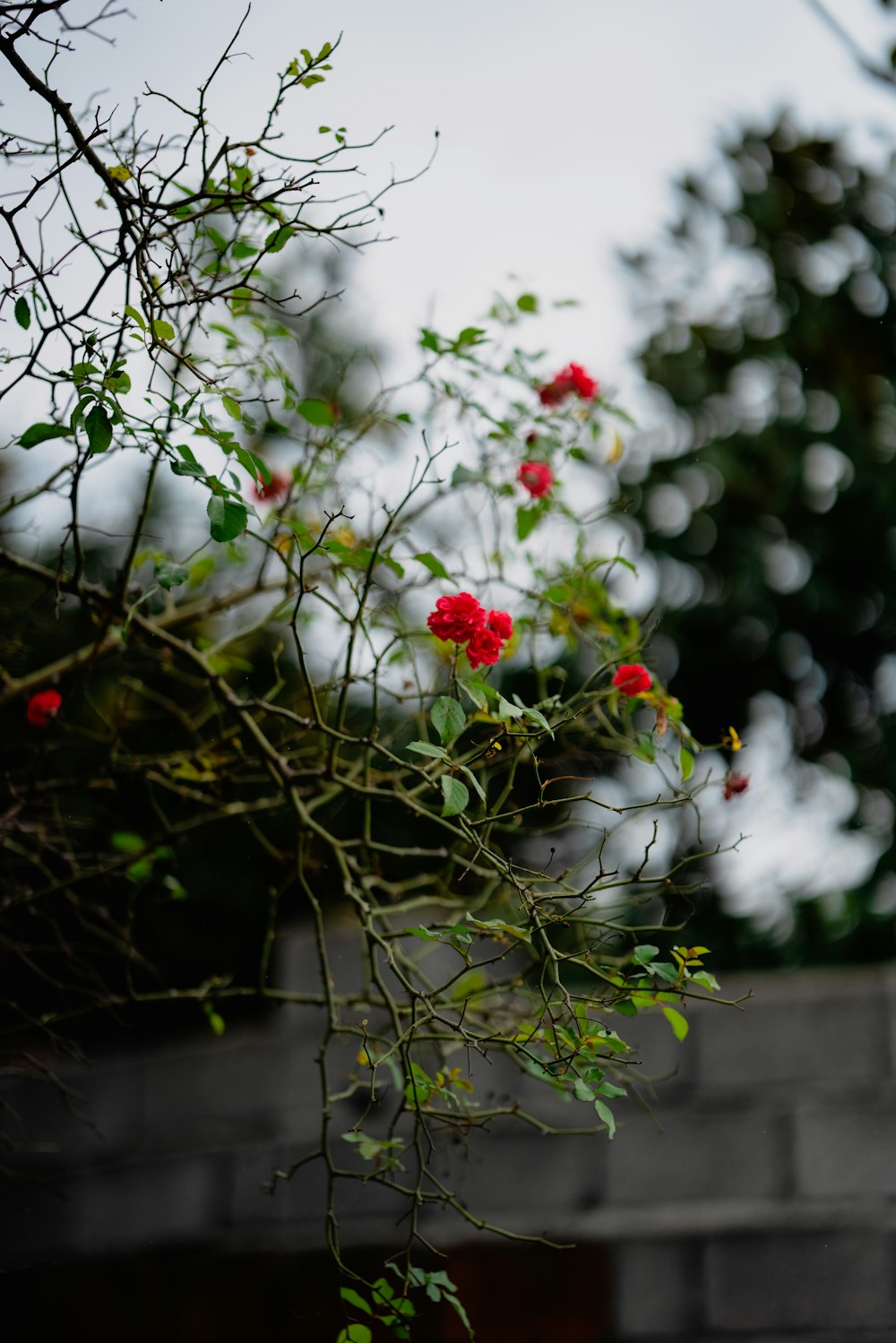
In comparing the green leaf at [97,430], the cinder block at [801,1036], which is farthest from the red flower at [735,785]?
the cinder block at [801,1036]

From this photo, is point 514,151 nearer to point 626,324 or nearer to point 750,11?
point 750,11

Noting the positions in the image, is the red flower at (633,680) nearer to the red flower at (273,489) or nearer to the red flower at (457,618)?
the red flower at (457,618)

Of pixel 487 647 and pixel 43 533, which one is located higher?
pixel 43 533

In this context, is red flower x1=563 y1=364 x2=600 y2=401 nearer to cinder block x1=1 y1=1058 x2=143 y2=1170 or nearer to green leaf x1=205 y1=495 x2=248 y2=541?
green leaf x1=205 y1=495 x2=248 y2=541

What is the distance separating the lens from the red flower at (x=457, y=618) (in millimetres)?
1174

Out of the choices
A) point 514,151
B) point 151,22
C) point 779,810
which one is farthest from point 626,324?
point 151,22

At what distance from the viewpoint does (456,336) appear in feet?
5.15

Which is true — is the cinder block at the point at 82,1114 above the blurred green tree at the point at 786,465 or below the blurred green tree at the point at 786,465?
A: below

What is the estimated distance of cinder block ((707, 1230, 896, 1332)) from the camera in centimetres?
207

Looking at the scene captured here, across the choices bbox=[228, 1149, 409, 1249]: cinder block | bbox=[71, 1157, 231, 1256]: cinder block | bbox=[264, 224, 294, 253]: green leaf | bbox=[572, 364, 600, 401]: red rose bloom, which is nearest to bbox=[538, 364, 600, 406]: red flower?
bbox=[572, 364, 600, 401]: red rose bloom

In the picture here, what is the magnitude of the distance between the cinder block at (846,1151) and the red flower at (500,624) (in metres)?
1.63

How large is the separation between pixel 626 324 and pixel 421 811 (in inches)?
141

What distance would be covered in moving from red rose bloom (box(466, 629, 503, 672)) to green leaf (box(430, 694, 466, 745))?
0.22 feet

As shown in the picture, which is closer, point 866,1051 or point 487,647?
point 487,647
